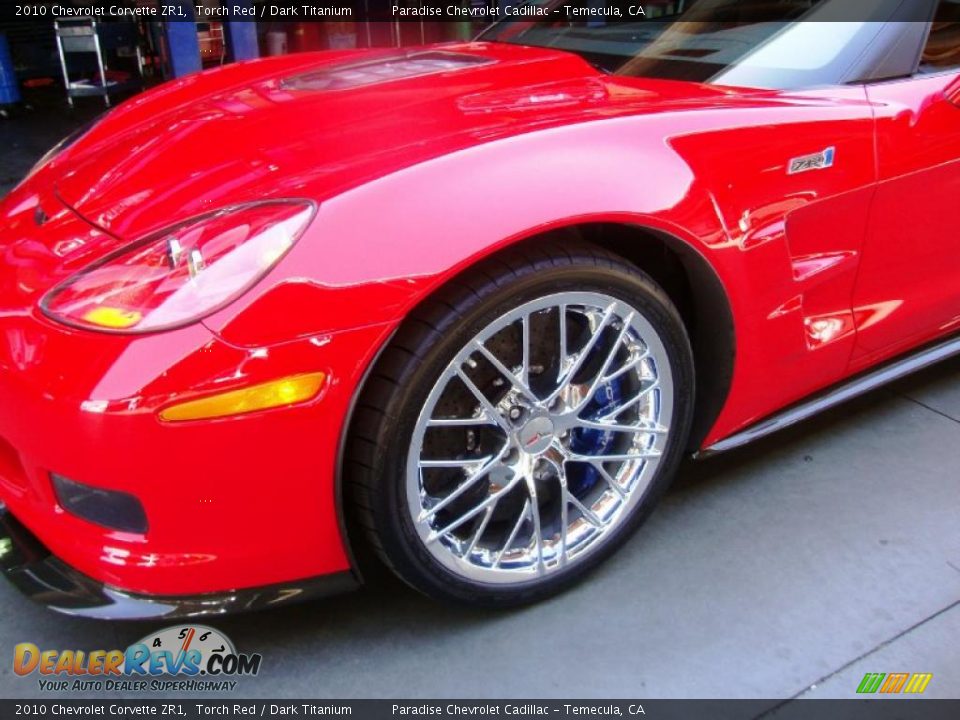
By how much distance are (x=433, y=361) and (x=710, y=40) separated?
134 cm

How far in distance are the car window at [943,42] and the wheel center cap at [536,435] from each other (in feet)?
4.46

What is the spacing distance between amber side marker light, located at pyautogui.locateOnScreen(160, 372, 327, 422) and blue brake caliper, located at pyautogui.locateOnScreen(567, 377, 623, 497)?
67cm

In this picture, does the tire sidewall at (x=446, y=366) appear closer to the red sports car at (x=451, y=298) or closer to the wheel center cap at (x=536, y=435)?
the red sports car at (x=451, y=298)

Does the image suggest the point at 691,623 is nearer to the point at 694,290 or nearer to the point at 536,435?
the point at 536,435

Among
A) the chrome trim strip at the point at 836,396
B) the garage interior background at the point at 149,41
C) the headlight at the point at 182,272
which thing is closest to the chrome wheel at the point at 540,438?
the chrome trim strip at the point at 836,396

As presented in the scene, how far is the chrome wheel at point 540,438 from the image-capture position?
5.27ft

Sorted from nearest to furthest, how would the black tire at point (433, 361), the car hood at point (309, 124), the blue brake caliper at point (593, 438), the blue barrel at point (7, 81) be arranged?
the black tire at point (433, 361)
the car hood at point (309, 124)
the blue brake caliper at point (593, 438)
the blue barrel at point (7, 81)

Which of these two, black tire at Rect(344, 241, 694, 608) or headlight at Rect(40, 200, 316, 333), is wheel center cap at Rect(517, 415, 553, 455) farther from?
headlight at Rect(40, 200, 316, 333)

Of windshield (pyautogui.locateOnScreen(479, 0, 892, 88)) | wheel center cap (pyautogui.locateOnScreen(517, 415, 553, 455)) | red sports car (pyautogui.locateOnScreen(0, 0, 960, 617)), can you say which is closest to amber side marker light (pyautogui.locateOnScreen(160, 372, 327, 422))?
red sports car (pyautogui.locateOnScreen(0, 0, 960, 617))

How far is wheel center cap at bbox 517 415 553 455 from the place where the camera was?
5.53 feet

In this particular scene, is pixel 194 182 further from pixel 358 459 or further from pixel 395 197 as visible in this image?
pixel 358 459

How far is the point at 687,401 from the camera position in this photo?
6.04 ft

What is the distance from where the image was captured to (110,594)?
149 cm

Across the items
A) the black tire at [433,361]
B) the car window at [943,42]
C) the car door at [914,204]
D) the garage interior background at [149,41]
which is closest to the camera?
the black tire at [433,361]
